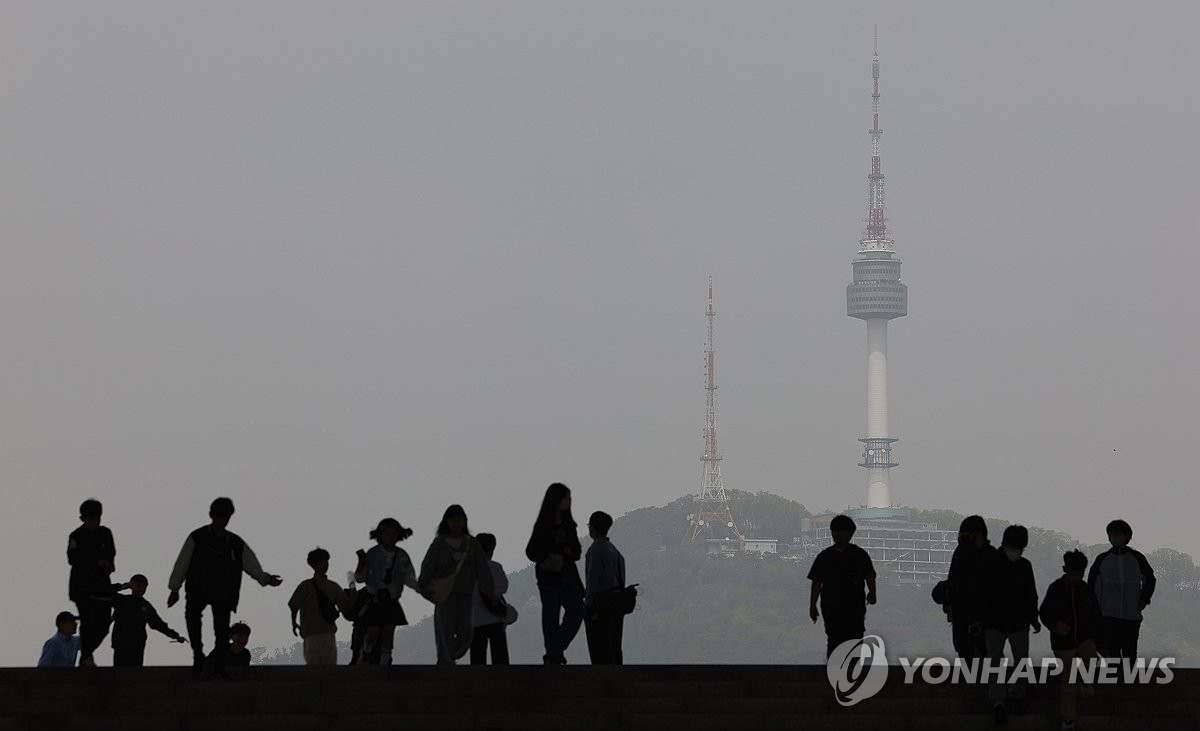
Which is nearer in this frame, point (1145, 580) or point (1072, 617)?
point (1072, 617)

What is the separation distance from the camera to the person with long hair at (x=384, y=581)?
18188 mm

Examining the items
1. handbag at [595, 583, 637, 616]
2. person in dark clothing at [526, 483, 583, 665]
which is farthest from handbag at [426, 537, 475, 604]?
handbag at [595, 583, 637, 616]

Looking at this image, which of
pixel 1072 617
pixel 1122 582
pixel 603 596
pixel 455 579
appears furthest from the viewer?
pixel 603 596

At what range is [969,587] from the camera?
656 inches

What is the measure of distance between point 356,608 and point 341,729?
3.09 meters

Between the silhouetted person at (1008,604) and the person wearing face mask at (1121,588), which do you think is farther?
the person wearing face mask at (1121,588)

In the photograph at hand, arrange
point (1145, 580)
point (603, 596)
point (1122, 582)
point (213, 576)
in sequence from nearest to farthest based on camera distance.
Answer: point (213, 576), point (1122, 582), point (1145, 580), point (603, 596)

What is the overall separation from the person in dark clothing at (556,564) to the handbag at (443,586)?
24.9 inches

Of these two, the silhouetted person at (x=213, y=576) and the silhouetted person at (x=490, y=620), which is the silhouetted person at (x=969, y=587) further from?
the silhouetted person at (x=213, y=576)

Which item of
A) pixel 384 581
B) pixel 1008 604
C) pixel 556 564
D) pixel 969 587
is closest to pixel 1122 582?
pixel 969 587

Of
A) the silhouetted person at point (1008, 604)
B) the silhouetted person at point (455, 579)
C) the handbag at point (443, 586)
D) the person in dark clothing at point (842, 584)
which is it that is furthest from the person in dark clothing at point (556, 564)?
the silhouetted person at point (1008, 604)

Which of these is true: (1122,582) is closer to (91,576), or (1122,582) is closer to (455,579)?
(455,579)

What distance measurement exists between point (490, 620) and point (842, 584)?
3.24 metres

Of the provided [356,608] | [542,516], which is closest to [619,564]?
[542,516]
